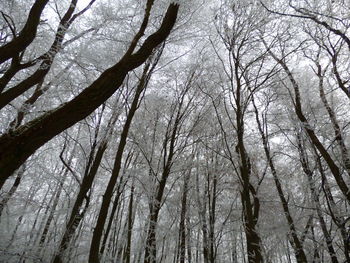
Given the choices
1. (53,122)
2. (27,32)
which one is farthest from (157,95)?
(53,122)

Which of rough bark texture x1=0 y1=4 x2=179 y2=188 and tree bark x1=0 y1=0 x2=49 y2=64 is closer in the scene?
rough bark texture x1=0 y1=4 x2=179 y2=188

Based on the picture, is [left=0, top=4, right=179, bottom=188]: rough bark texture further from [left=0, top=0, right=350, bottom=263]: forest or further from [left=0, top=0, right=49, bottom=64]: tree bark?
[left=0, top=0, right=49, bottom=64]: tree bark

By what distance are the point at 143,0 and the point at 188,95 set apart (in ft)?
9.29

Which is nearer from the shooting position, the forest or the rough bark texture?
the rough bark texture

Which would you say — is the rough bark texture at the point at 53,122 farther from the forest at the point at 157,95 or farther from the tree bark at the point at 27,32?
the tree bark at the point at 27,32

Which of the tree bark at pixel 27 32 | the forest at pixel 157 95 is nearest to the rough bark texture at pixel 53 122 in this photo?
the forest at pixel 157 95

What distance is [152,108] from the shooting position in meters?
7.21

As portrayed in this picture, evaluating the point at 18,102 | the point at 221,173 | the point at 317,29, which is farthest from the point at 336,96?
the point at 18,102

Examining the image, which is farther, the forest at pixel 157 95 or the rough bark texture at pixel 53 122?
the forest at pixel 157 95

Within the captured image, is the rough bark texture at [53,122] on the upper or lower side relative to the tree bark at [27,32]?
lower

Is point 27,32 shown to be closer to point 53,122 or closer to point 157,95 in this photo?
point 53,122

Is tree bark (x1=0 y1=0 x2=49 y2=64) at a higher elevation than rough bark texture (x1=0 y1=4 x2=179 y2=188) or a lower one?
higher

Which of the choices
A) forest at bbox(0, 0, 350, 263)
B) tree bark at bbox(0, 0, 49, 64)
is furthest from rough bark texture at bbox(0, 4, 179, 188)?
tree bark at bbox(0, 0, 49, 64)

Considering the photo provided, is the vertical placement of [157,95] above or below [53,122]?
above
